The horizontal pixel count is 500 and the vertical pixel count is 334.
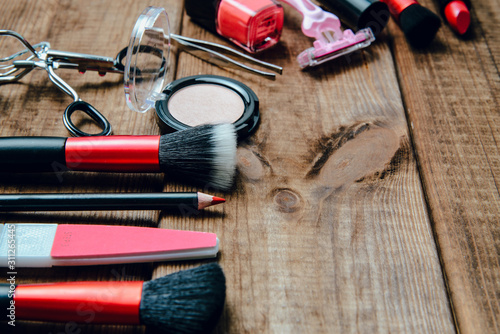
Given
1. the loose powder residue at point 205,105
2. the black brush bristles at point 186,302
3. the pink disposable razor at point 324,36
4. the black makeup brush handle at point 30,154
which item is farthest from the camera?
the pink disposable razor at point 324,36

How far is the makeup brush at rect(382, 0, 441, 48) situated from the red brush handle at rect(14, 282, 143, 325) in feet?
2.17

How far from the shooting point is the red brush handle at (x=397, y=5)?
874 millimetres

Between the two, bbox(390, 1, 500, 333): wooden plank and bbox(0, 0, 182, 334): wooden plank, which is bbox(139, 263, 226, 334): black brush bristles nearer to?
bbox(0, 0, 182, 334): wooden plank

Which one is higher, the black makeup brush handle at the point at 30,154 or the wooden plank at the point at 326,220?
the black makeup brush handle at the point at 30,154

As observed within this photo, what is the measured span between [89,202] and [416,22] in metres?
0.63

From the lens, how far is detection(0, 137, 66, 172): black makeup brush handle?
0.60 m

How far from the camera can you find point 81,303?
1.57 ft

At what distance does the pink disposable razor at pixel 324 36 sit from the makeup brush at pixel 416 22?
0.07 metres

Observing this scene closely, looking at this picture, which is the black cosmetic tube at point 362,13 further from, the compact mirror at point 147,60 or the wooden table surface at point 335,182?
the compact mirror at point 147,60

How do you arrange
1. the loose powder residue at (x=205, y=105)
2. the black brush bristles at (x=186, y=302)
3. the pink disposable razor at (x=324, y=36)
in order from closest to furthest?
1. the black brush bristles at (x=186, y=302)
2. the loose powder residue at (x=205, y=105)
3. the pink disposable razor at (x=324, y=36)

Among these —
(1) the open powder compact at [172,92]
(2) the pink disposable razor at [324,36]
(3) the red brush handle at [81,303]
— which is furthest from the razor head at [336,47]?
(3) the red brush handle at [81,303]

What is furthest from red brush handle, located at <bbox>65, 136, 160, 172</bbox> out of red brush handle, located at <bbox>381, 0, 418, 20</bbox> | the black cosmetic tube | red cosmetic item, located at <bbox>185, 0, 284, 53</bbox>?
red brush handle, located at <bbox>381, 0, 418, 20</bbox>

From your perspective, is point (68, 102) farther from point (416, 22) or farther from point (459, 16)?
point (459, 16)

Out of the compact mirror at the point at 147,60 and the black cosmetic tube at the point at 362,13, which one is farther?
the black cosmetic tube at the point at 362,13
